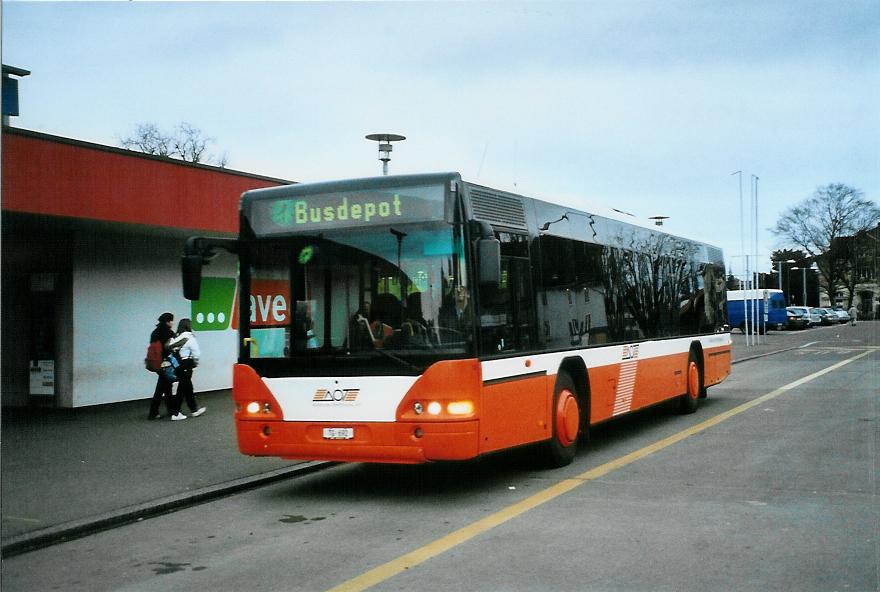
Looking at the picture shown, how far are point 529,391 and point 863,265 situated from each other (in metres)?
92.7

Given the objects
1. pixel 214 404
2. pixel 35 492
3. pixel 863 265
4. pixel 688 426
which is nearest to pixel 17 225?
pixel 214 404

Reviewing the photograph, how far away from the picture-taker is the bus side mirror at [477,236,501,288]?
8.22m

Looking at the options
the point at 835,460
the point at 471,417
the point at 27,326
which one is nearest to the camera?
the point at 471,417

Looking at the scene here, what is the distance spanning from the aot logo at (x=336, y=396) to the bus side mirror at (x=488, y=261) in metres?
1.51

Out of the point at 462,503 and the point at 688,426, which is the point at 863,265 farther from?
the point at 462,503

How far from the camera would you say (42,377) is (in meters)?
16.8

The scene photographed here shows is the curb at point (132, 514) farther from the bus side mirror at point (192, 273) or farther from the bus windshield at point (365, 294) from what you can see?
the bus side mirror at point (192, 273)

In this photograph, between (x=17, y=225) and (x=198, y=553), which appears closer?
(x=198, y=553)

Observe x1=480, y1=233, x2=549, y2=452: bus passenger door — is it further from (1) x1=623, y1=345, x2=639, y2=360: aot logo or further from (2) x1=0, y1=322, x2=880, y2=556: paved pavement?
(1) x1=623, y1=345, x2=639, y2=360: aot logo

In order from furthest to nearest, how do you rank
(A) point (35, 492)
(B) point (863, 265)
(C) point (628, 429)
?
1. (B) point (863, 265)
2. (C) point (628, 429)
3. (A) point (35, 492)

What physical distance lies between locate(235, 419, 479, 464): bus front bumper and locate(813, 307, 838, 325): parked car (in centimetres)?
8669

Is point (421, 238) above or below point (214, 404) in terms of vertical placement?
above

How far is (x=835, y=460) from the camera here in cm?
1049

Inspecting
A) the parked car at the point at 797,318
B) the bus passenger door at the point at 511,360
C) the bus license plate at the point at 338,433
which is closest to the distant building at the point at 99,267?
the bus license plate at the point at 338,433
